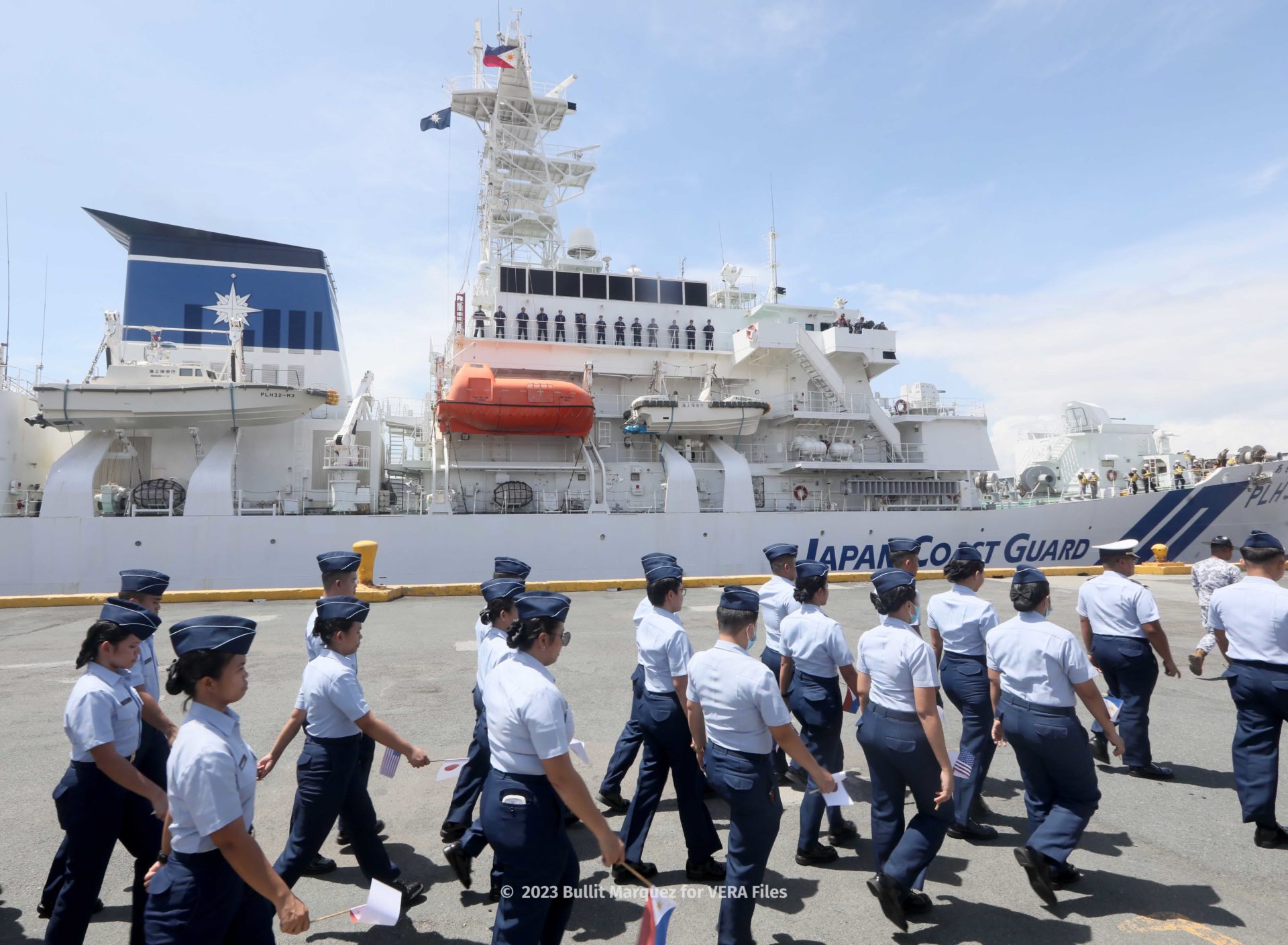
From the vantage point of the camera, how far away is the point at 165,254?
16688mm

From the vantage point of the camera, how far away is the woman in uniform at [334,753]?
2.83m

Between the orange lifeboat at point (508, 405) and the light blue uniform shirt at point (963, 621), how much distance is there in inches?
436

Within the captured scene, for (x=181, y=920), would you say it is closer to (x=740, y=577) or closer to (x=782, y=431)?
(x=740, y=577)

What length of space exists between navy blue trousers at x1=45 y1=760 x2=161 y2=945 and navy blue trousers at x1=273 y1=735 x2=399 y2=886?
527mm

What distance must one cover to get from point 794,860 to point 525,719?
2.06 m

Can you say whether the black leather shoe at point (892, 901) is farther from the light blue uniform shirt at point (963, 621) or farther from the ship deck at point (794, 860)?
the light blue uniform shirt at point (963, 621)

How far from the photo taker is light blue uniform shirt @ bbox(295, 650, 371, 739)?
111 inches

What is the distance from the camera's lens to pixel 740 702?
2646mm

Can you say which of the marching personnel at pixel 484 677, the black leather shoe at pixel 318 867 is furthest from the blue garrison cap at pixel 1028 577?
the black leather shoe at pixel 318 867

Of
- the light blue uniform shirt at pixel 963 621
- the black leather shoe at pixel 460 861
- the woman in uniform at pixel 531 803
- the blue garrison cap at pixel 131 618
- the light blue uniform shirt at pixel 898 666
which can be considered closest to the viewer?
the woman in uniform at pixel 531 803

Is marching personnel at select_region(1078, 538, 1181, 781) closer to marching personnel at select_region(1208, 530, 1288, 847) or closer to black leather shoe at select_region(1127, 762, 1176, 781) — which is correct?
black leather shoe at select_region(1127, 762, 1176, 781)

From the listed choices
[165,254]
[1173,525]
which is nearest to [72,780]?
[165,254]

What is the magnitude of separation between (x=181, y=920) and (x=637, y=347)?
15706 millimetres

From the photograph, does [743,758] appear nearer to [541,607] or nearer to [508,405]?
[541,607]
